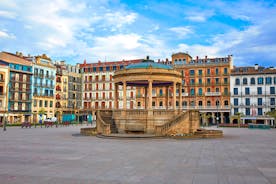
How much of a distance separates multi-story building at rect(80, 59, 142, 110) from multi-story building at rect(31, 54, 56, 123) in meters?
13.9

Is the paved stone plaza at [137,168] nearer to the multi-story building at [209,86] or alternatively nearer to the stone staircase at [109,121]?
the stone staircase at [109,121]

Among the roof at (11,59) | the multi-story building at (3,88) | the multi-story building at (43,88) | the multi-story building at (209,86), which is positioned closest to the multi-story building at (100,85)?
the multi-story building at (43,88)

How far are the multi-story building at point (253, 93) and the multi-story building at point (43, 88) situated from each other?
52888 mm

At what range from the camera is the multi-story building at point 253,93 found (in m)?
74.3

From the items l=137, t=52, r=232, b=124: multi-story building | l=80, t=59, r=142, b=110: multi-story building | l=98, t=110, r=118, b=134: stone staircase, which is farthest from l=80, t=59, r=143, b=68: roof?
l=98, t=110, r=118, b=134: stone staircase

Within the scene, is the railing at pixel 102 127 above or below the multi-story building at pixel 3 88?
A: below

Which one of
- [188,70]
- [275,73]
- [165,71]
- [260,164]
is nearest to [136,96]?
[188,70]

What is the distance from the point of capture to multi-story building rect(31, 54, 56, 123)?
82.9 meters

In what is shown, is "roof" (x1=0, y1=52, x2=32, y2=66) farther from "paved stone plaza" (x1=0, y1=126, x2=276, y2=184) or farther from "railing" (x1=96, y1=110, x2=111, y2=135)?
"paved stone plaza" (x1=0, y1=126, x2=276, y2=184)

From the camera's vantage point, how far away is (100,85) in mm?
98625

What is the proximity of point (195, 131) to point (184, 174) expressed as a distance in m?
21.7

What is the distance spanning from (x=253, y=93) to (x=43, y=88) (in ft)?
195

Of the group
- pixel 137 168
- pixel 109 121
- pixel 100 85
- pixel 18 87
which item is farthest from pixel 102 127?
pixel 100 85

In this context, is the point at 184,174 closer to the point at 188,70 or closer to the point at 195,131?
the point at 195,131
